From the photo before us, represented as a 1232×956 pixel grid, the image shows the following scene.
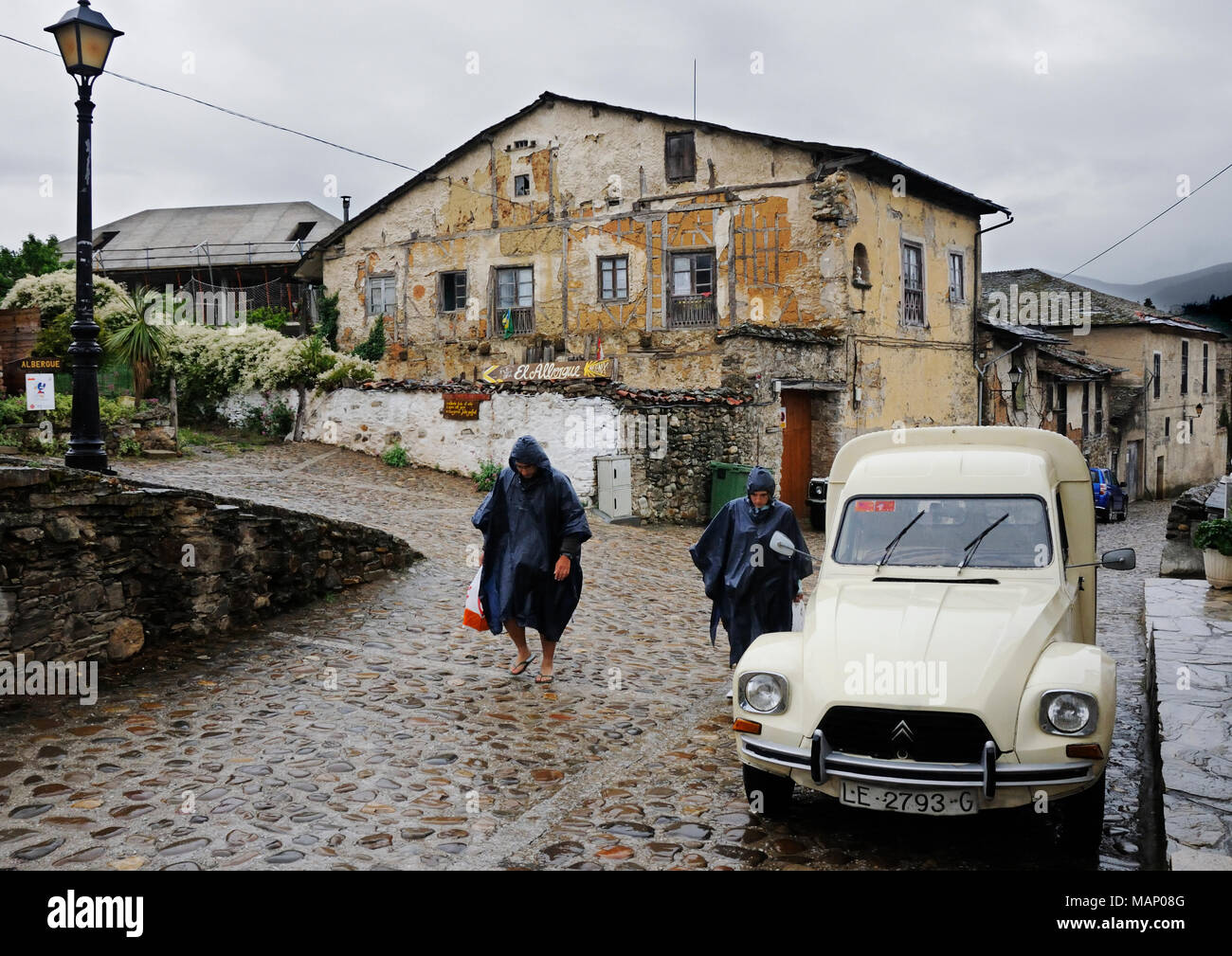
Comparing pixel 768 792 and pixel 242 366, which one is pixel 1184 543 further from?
pixel 242 366

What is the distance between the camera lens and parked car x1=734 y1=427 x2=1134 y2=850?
174 inches

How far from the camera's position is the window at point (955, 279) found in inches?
1051

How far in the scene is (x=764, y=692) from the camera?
193 inches

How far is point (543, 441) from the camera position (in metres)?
18.9

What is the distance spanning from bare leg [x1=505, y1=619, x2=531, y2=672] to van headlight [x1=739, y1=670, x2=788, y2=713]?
10.3ft

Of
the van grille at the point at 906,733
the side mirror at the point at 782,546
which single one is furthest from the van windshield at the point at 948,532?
the van grille at the point at 906,733

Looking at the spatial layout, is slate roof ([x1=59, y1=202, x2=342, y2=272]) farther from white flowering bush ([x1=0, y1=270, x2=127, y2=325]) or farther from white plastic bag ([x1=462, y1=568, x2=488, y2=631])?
white plastic bag ([x1=462, y1=568, x2=488, y2=631])

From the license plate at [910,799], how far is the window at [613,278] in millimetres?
20372

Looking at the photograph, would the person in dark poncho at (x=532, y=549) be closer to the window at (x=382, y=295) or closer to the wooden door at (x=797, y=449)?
the wooden door at (x=797, y=449)

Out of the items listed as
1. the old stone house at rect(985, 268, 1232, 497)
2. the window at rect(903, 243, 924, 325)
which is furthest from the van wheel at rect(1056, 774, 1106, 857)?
the old stone house at rect(985, 268, 1232, 497)

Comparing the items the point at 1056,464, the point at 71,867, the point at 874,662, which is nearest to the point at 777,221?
the point at 1056,464

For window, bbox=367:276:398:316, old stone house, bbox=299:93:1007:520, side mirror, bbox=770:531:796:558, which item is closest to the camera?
side mirror, bbox=770:531:796:558

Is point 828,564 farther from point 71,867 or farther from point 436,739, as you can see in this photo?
point 71,867

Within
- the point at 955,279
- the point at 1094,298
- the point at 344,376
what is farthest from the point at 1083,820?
the point at 1094,298
